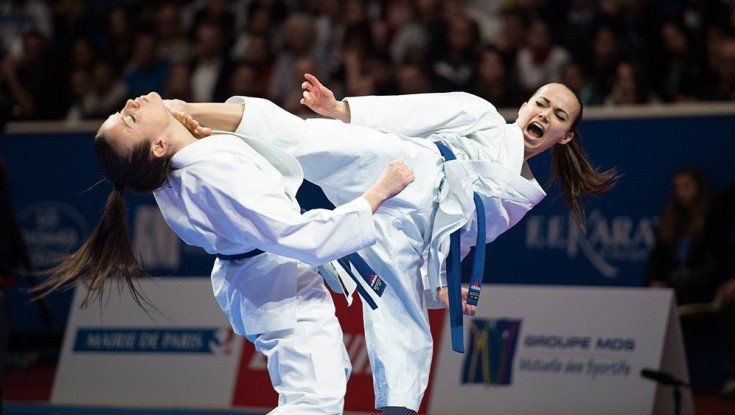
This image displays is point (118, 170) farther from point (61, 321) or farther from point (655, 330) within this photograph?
point (61, 321)

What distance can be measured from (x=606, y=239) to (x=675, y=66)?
1471 millimetres

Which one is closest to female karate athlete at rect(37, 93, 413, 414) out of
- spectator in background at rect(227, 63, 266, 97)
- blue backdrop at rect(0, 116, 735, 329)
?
blue backdrop at rect(0, 116, 735, 329)

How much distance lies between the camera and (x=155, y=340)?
6500 mm

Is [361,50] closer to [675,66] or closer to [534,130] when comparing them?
[675,66]

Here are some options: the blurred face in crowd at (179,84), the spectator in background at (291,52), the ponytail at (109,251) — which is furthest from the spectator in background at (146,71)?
the ponytail at (109,251)

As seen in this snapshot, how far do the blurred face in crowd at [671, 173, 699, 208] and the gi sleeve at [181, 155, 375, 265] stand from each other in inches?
141

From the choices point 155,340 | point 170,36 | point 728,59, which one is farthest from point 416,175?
point 170,36

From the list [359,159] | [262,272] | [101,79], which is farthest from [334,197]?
[101,79]

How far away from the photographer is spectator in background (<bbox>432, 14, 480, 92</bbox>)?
792 cm

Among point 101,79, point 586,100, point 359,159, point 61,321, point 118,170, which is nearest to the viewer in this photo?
point 118,170

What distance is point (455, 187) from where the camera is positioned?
3.95 metres

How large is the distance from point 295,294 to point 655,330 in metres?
2.68

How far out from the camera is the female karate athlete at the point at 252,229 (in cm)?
336

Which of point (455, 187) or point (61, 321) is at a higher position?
point (455, 187)
